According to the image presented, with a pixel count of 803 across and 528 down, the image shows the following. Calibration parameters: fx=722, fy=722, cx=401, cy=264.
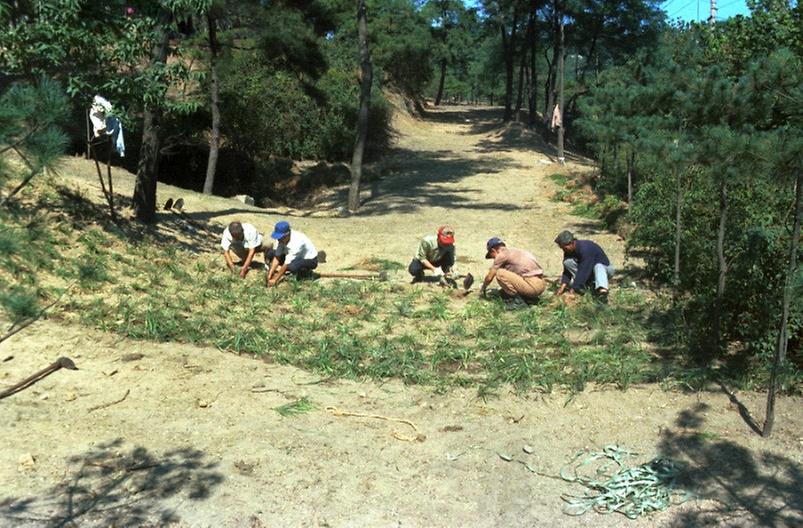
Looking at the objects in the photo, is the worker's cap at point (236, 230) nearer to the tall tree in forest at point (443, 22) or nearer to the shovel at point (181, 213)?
the shovel at point (181, 213)

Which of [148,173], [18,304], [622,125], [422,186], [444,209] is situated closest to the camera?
[18,304]

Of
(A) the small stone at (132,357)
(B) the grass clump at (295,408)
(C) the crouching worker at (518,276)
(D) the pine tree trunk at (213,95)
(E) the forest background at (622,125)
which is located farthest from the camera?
(D) the pine tree trunk at (213,95)

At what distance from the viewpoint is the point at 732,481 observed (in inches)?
173

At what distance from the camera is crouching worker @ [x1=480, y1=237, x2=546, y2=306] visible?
26.5ft

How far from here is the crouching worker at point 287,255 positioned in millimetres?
8766

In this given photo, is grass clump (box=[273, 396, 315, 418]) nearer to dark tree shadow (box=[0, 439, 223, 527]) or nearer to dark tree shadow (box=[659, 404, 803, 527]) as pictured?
dark tree shadow (box=[0, 439, 223, 527])

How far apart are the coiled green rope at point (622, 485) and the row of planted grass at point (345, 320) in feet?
3.90

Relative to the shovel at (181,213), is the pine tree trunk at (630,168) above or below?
above

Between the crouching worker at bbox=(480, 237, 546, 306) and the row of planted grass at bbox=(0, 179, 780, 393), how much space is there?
0.19 meters

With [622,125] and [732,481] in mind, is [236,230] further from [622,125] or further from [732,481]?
[732,481]

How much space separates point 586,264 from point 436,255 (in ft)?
6.23

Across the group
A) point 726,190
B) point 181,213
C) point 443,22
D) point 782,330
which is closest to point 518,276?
point 726,190

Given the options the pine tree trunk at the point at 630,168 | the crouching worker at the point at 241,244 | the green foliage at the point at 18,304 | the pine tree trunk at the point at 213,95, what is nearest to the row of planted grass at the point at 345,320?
the crouching worker at the point at 241,244

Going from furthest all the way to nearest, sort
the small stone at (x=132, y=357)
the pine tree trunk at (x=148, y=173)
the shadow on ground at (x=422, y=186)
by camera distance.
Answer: the shadow on ground at (x=422, y=186) → the pine tree trunk at (x=148, y=173) → the small stone at (x=132, y=357)
